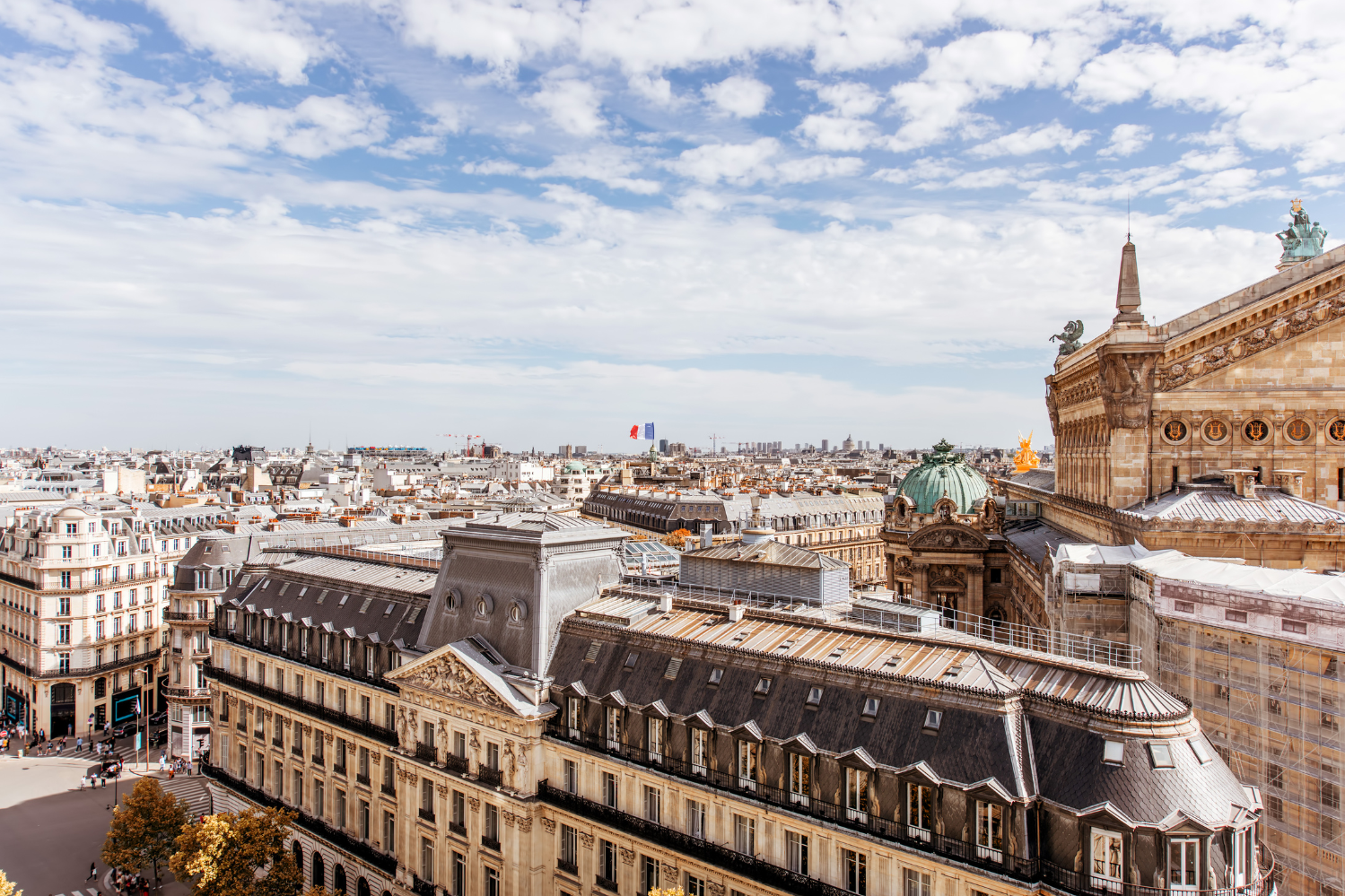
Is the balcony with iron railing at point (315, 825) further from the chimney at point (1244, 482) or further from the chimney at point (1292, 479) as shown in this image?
the chimney at point (1292, 479)

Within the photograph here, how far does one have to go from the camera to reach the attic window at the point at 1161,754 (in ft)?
76.6

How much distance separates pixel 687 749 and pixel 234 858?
26724 millimetres

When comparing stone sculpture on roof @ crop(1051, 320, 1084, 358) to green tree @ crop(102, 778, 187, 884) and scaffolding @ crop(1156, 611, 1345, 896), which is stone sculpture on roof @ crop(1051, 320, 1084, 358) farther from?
green tree @ crop(102, 778, 187, 884)

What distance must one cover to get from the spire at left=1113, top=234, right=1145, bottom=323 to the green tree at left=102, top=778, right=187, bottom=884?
59.2 metres

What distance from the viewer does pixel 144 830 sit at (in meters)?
48.6

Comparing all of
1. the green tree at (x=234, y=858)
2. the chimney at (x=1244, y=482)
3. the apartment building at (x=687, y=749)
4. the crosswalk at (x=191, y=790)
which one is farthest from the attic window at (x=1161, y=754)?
the crosswalk at (x=191, y=790)

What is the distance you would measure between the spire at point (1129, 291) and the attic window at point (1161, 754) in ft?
91.3

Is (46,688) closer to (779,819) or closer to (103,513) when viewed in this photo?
(103,513)

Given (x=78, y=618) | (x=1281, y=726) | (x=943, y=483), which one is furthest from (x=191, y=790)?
(x=1281, y=726)

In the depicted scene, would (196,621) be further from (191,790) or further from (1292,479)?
(1292,479)

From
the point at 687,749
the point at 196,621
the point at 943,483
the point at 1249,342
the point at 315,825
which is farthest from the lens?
the point at 196,621

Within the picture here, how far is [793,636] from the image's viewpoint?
110ft

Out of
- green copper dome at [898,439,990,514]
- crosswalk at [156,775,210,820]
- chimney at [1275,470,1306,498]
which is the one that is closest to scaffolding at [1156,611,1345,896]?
chimney at [1275,470,1306,498]

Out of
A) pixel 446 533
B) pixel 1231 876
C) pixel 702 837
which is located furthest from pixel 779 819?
pixel 446 533
